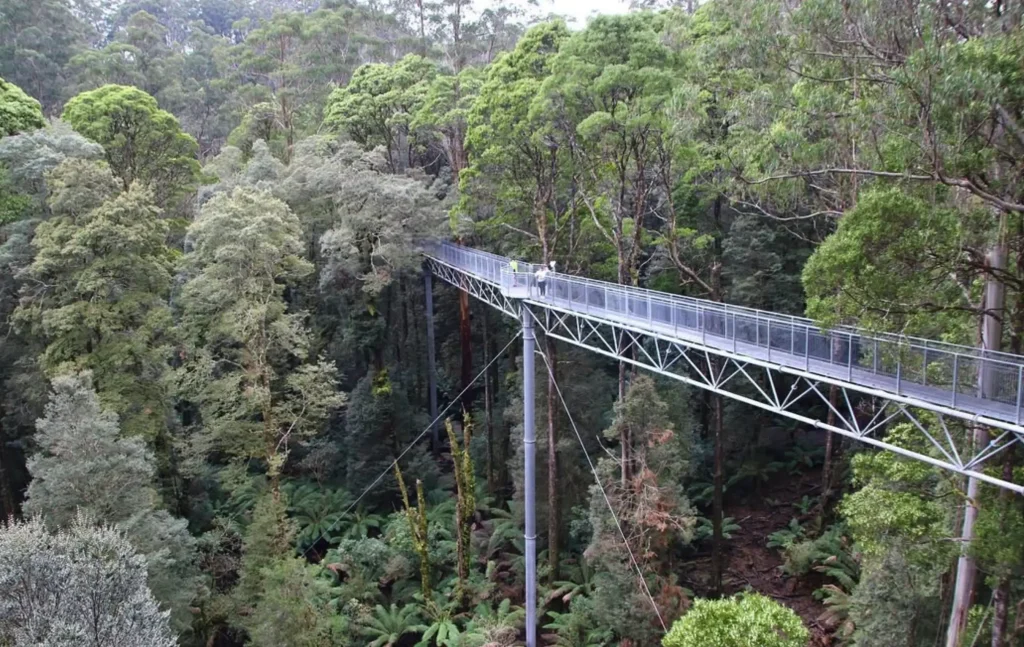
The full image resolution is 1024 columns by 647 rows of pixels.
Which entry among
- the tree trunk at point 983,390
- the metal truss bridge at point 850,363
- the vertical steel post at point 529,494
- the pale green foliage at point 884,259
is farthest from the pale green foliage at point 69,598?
the tree trunk at point 983,390

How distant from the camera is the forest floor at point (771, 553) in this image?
18.0m

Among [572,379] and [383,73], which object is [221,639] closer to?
[572,379]

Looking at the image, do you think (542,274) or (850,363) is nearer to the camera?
(850,363)

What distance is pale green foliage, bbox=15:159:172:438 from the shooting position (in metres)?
16.0

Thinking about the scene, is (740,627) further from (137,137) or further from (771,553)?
(137,137)

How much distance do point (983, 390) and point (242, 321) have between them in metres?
14.4

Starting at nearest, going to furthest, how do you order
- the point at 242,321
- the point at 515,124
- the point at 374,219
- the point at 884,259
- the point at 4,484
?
the point at 884,259 → the point at 242,321 → the point at 515,124 → the point at 4,484 → the point at 374,219

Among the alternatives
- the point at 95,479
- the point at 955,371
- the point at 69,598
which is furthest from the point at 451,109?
the point at 955,371

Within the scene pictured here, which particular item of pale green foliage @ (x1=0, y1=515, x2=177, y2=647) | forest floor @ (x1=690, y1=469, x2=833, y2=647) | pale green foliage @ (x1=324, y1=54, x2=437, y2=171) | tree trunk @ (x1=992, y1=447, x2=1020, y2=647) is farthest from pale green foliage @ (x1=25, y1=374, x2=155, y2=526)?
pale green foliage @ (x1=324, y1=54, x2=437, y2=171)

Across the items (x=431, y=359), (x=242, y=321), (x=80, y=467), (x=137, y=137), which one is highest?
(x=137, y=137)

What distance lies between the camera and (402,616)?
18297 millimetres

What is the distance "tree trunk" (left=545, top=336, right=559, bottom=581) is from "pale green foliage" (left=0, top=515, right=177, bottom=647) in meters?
9.50

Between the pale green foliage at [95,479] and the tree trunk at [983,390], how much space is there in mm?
13363

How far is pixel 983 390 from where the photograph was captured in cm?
871
